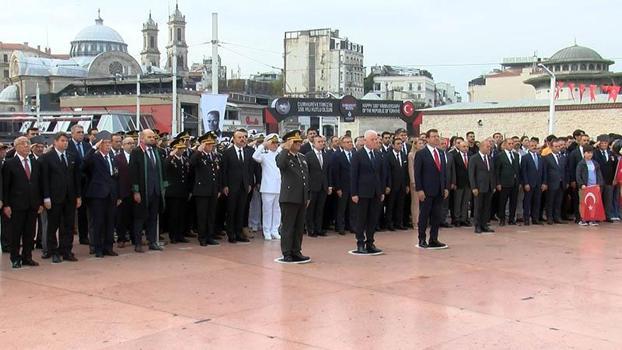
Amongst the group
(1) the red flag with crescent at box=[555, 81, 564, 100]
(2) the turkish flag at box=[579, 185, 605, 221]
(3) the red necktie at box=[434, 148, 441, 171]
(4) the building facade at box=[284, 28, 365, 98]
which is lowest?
(2) the turkish flag at box=[579, 185, 605, 221]

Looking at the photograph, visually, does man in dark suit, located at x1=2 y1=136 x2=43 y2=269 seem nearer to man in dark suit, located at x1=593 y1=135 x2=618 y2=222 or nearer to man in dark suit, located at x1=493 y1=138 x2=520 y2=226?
man in dark suit, located at x1=493 y1=138 x2=520 y2=226

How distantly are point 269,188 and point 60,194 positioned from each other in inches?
142

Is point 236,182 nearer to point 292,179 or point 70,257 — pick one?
point 292,179


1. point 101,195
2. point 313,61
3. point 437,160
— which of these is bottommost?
point 101,195

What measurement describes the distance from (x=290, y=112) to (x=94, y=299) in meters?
24.2

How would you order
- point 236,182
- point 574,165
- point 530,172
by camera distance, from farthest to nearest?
point 574,165 → point 530,172 → point 236,182

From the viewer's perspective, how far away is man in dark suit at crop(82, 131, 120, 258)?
9.70m

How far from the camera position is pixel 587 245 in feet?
37.0

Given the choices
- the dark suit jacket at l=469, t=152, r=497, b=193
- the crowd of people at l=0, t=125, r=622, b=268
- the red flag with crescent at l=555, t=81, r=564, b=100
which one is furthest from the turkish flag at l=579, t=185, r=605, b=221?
the red flag with crescent at l=555, t=81, r=564, b=100

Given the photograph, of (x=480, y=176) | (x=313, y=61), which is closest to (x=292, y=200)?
(x=480, y=176)

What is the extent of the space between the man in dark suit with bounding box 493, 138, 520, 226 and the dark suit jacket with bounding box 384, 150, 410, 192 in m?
1.83

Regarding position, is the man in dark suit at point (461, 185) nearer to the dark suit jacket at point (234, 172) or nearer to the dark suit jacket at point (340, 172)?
the dark suit jacket at point (340, 172)

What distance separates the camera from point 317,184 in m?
11.9

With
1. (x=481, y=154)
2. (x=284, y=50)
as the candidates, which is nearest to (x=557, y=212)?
(x=481, y=154)
